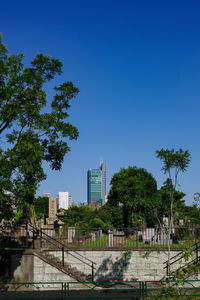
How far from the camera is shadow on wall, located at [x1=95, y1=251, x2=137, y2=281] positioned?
18.1 meters

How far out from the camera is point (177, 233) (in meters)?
23.0

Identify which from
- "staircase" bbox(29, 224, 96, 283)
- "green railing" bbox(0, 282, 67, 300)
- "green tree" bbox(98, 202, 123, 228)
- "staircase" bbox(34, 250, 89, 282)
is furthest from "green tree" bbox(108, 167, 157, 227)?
"green railing" bbox(0, 282, 67, 300)

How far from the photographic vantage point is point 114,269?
18.2 metres

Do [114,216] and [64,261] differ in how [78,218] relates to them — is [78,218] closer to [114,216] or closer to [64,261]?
[114,216]

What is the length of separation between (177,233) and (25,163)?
46.6 ft

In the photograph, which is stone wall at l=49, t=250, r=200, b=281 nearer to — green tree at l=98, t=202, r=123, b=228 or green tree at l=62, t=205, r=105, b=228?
green tree at l=62, t=205, r=105, b=228

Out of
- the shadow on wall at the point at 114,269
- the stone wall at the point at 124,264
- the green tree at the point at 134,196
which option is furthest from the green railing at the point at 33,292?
the green tree at the point at 134,196

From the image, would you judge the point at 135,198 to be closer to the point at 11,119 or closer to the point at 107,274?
the point at 107,274

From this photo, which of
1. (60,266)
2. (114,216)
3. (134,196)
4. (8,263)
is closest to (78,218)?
(134,196)

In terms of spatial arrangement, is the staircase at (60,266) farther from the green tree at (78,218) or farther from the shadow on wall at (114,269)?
the green tree at (78,218)

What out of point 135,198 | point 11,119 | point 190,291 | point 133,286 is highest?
point 11,119

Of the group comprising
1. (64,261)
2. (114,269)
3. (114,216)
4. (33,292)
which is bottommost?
(33,292)

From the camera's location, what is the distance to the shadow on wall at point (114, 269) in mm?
18109

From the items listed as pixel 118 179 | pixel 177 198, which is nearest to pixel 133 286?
pixel 118 179
